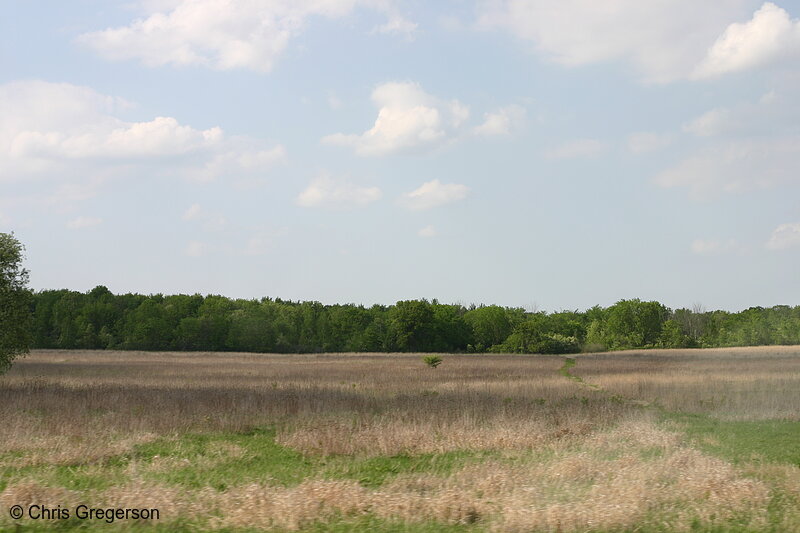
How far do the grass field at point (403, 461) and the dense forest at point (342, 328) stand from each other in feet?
215

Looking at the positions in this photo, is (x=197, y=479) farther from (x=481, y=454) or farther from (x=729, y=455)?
(x=729, y=455)

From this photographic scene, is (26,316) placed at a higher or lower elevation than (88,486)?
higher

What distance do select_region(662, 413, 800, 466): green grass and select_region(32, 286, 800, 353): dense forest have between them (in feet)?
216

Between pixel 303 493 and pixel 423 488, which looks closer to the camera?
pixel 303 493

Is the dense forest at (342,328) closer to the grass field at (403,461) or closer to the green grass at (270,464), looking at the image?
the grass field at (403,461)

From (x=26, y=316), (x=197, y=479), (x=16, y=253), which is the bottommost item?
(x=197, y=479)

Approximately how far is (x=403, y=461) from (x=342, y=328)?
104 metres

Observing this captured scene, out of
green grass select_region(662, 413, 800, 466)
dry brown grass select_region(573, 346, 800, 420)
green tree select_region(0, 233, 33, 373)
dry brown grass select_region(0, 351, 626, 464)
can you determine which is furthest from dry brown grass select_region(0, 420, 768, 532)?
green tree select_region(0, 233, 33, 373)

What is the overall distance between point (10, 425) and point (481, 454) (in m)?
11.4

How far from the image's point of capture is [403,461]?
13.5m

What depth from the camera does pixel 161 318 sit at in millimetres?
106000

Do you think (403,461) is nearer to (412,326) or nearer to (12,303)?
(12,303)

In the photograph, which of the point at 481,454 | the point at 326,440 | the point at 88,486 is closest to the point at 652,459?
the point at 481,454

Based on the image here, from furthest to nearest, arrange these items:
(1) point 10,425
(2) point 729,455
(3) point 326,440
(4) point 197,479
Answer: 1. (1) point 10,425
2. (3) point 326,440
3. (2) point 729,455
4. (4) point 197,479
